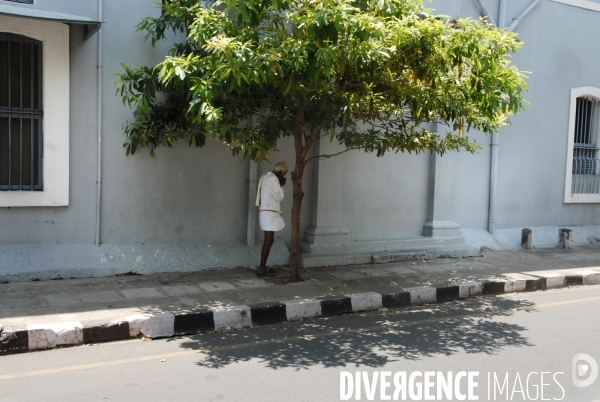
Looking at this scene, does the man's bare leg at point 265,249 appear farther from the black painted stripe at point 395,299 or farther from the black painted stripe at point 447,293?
the black painted stripe at point 447,293

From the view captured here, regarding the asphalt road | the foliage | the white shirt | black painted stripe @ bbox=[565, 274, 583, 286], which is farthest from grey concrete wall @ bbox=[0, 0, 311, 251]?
black painted stripe @ bbox=[565, 274, 583, 286]

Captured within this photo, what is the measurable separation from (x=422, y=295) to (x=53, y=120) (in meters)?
5.07

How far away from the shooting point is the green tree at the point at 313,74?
5570 mm

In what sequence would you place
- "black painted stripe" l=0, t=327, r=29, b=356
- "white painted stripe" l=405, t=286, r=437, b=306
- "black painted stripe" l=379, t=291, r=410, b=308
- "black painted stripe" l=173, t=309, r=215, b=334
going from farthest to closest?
"white painted stripe" l=405, t=286, r=437, b=306, "black painted stripe" l=379, t=291, r=410, b=308, "black painted stripe" l=173, t=309, r=215, b=334, "black painted stripe" l=0, t=327, r=29, b=356

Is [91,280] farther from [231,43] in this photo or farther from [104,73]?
[231,43]

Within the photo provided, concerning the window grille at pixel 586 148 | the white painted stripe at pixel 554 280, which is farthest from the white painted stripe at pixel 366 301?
the window grille at pixel 586 148

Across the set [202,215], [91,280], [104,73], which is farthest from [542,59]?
[91,280]

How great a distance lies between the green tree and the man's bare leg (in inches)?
14.1

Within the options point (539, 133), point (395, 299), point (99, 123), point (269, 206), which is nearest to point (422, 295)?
point (395, 299)

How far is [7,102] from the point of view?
695 centimetres

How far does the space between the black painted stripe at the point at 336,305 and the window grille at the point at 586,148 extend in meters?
7.19

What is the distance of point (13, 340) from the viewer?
199 inches

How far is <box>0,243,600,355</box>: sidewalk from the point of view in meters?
5.46

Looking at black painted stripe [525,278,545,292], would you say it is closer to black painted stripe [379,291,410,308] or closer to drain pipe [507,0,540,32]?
black painted stripe [379,291,410,308]
